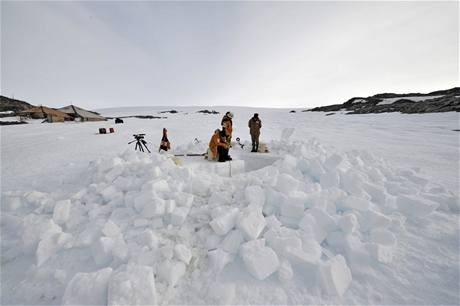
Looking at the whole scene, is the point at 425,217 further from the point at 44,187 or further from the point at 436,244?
the point at 44,187

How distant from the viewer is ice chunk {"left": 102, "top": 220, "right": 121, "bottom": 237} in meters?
2.41

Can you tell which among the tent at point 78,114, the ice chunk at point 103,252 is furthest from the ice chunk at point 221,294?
the tent at point 78,114

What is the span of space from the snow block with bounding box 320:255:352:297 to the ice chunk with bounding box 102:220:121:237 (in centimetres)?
211

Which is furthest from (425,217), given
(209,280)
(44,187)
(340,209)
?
(44,187)

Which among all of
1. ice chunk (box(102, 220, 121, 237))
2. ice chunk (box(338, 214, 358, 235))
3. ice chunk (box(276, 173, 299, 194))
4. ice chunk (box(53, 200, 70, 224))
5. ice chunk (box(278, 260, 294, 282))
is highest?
ice chunk (box(276, 173, 299, 194))

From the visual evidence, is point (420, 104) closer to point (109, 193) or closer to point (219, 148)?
point (219, 148)

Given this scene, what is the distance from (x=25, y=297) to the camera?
196 centimetres

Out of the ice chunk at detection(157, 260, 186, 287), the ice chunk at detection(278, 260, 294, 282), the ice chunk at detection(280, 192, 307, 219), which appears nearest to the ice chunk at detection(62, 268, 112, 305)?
the ice chunk at detection(157, 260, 186, 287)

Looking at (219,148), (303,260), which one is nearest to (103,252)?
(303,260)

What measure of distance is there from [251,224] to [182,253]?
758 mm

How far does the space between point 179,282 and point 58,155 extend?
726 centimetres

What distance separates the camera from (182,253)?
2182 millimetres

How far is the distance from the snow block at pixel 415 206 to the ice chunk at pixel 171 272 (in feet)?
9.89

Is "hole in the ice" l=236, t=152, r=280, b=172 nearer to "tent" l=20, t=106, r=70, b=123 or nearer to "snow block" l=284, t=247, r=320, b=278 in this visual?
"snow block" l=284, t=247, r=320, b=278
